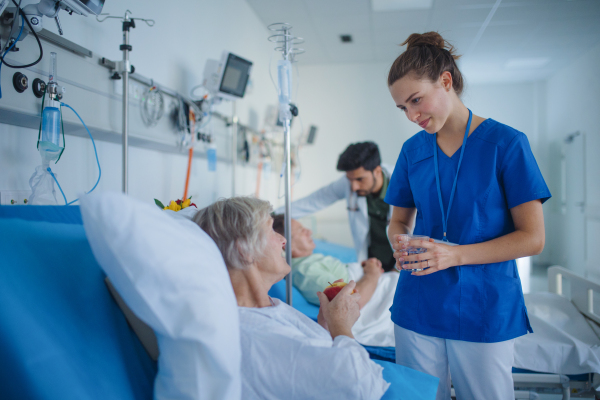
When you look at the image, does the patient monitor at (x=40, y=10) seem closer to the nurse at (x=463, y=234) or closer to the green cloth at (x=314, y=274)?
the nurse at (x=463, y=234)

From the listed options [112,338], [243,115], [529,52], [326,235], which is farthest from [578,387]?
[529,52]

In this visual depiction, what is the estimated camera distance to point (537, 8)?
3482 millimetres

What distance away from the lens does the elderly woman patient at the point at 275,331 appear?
847mm

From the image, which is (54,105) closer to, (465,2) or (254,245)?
(254,245)

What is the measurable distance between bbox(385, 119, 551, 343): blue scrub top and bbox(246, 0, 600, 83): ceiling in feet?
8.15

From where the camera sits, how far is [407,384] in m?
1.00

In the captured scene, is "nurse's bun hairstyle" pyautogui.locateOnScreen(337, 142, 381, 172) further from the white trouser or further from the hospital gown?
the white trouser

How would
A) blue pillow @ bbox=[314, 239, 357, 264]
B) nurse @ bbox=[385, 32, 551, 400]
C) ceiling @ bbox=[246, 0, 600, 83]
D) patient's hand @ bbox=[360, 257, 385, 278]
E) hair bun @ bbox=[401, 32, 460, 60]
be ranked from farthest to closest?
ceiling @ bbox=[246, 0, 600, 83] → blue pillow @ bbox=[314, 239, 357, 264] → patient's hand @ bbox=[360, 257, 385, 278] → hair bun @ bbox=[401, 32, 460, 60] → nurse @ bbox=[385, 32, 551, 400]

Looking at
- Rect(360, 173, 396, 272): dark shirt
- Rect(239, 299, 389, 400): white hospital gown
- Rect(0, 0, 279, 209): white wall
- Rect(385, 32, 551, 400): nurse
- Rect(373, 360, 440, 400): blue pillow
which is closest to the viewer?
Rect(239, 299, 389, 400): white hospital gown

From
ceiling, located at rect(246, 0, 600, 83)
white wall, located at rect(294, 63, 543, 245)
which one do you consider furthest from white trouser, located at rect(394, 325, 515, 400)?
white wall, located at rect(294, 63, 543, 245)

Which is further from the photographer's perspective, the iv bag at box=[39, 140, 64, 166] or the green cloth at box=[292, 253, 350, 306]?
the green cloth at box=[292, 253, 350, 306]

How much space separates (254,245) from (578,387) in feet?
5.08

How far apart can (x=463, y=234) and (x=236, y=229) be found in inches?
25.5

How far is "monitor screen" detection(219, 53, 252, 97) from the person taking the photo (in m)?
2.27
